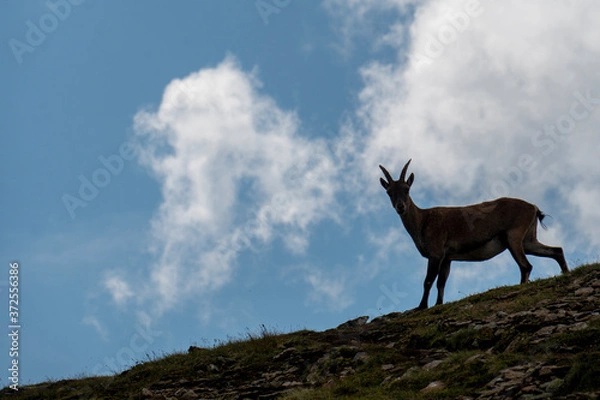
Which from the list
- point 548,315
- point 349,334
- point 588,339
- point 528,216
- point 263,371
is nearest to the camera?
point 588,339

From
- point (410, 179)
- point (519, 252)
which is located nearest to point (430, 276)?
point (519, 252)

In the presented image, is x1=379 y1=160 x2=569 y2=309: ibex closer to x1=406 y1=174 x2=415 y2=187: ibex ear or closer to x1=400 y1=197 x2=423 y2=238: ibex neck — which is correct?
x1=400 y1=197 x2=423 y2=238: ibex neck

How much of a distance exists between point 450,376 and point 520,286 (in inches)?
236

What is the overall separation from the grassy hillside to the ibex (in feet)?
9.84

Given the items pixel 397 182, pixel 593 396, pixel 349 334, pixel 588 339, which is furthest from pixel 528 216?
pixel 593 396

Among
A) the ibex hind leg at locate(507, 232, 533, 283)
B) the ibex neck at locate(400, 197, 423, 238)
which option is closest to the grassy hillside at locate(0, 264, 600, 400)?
the ibex hind leg at locate(507, 232, 533, 283)

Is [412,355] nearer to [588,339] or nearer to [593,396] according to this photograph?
[588,339]

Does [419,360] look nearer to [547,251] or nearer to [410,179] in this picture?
[547,251]

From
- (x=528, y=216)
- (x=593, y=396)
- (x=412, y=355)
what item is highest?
(x=528, y=216)

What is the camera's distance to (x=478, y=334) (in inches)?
471

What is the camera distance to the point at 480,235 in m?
19.0

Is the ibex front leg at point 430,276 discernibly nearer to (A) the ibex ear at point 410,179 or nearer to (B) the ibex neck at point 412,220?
(B) the ibex neck at point 412,220

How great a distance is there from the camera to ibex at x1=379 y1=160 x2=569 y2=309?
1888cm

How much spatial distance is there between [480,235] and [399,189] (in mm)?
2481
